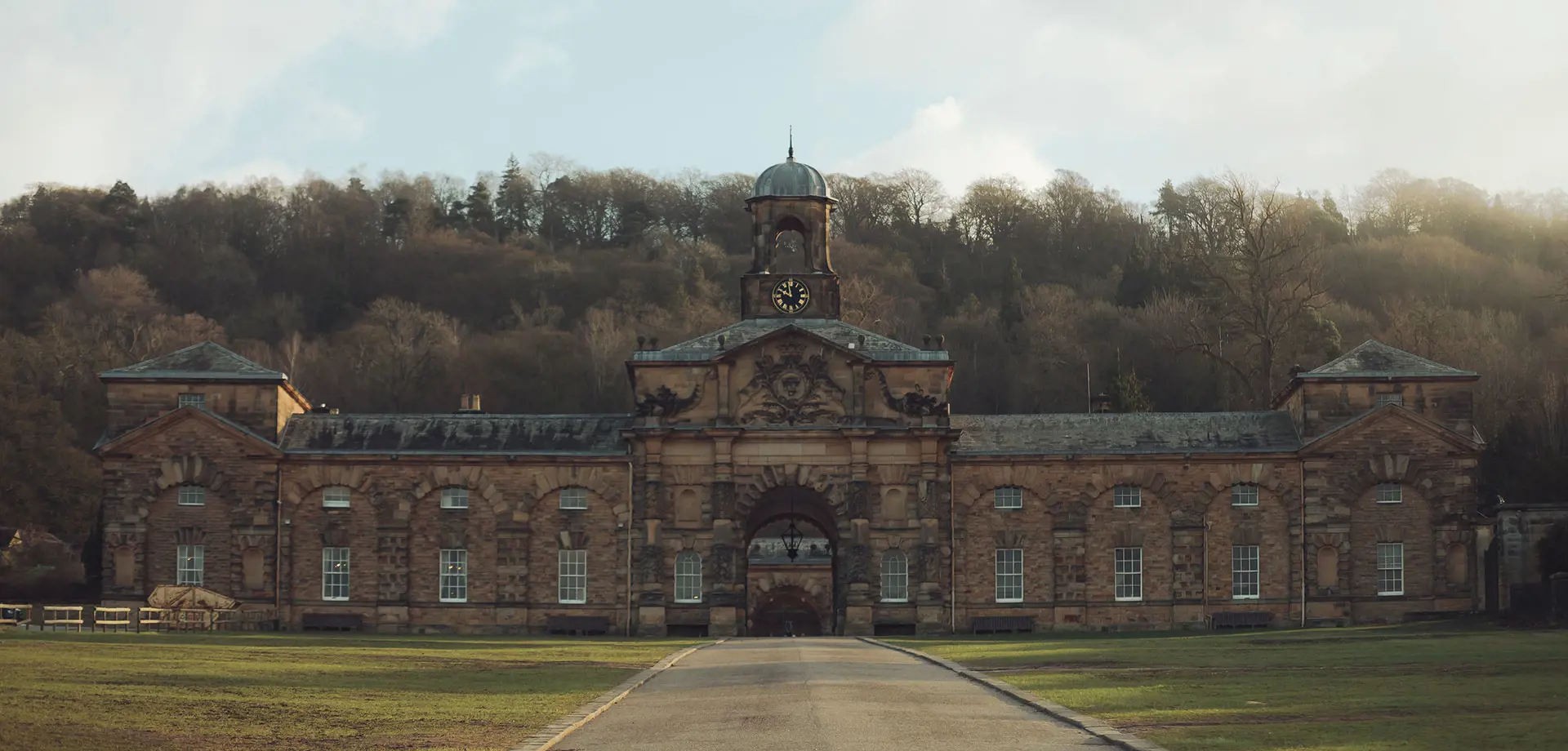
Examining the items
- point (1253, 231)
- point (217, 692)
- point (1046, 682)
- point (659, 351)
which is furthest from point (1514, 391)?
point (217, 692)

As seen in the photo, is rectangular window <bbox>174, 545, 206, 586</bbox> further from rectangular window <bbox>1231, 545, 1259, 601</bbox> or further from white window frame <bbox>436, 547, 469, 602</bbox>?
rectangular window <bbox>1231, 545, 1259, 601</bbox>

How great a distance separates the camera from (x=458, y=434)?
226 feet

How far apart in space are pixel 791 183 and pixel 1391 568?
23257 millimetres

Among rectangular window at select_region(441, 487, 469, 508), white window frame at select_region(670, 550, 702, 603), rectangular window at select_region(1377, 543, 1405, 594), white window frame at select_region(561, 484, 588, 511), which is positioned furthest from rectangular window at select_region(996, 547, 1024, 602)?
rectangular window at select_region(441, 487, 469, 508)

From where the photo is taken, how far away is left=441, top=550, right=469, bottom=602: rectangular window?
67.4 metres

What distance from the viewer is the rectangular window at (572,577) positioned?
6738cm

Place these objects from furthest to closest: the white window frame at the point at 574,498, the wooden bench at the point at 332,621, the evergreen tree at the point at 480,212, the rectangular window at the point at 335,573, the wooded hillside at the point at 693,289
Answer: the evergreen tree at the point at 480,212, the wooded hillside at the point at 693,289, the white window frame at the point at 574,498, the rectangular window at the point at 335,573, the wooden bench at the point at 332,621

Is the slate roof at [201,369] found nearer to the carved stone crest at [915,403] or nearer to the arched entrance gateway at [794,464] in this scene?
the arched entrance gateway at [794,464]

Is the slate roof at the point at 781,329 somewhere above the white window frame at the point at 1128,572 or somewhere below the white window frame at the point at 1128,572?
above

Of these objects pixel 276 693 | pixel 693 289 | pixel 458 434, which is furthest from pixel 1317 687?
pixel 693 289

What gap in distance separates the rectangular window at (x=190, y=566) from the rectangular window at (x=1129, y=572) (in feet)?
94.0

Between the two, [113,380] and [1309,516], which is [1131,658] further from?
[113,380]

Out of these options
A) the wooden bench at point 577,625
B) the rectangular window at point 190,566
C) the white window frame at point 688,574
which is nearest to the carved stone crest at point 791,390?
the white window frame at point 688,574

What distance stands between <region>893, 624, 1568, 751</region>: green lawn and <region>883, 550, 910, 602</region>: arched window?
12.7 metres
